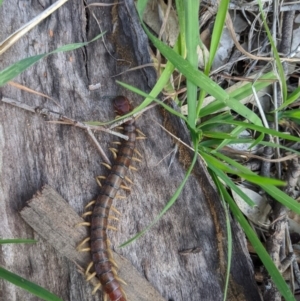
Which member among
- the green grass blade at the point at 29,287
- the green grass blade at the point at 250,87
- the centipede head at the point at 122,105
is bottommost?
the green grass blade at the point at 29,287

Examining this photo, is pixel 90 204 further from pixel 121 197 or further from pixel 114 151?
pixel 114 151

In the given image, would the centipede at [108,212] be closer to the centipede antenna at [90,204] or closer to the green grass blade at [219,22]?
the centipede antenna at [90,204]

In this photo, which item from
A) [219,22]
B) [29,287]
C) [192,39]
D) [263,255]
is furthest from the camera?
[263,255]

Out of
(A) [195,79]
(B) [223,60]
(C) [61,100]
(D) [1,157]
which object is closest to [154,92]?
(A) [195,79]

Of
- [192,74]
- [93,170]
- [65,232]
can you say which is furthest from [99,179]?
[192,74]

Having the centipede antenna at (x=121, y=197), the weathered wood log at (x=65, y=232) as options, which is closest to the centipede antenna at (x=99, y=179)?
the centipede antenna at (x=121, y=197)

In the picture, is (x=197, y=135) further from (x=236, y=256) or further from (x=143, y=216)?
(x=236, y=256)

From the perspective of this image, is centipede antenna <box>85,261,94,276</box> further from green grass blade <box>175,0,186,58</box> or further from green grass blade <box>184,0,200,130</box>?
green grass blade <box>175,0,186,58</box>
